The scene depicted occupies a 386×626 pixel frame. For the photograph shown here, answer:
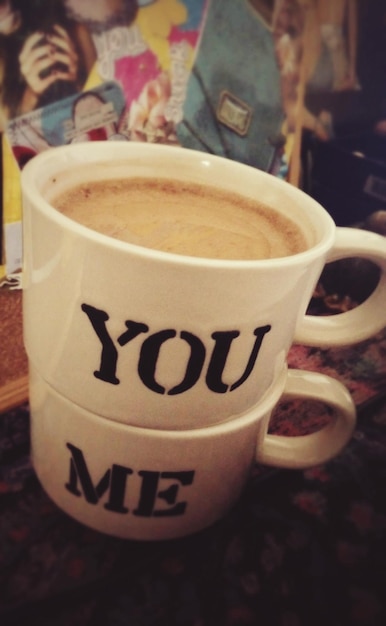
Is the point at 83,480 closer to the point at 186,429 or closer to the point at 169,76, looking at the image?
the point at 186,429

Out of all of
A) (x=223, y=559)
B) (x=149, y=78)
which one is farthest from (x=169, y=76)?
(x=223, y=559)

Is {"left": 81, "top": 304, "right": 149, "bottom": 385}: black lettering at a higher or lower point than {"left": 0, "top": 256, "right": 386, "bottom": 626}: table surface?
higher

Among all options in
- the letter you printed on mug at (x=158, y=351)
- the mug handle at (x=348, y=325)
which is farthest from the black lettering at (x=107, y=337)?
the mug handle at (x=348, y=325)

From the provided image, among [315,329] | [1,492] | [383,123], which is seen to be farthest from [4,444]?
[383,123]

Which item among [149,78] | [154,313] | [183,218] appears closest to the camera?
[154,313]

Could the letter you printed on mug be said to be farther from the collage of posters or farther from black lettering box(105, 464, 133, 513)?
the collage of posters

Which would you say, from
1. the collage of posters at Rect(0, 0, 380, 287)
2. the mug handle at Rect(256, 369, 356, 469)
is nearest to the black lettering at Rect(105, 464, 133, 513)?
the mug handle at Rect(256, 369, 356, 469)
